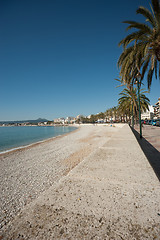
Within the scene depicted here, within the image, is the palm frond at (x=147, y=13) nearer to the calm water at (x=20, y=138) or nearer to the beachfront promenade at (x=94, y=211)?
the beachfront promenade at (x=94, y=211)

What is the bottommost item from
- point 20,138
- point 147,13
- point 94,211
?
point 20,138

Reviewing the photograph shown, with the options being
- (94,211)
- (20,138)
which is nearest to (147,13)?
(94,211)

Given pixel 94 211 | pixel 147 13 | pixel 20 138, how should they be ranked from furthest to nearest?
1. pixel 20 138
2. pixel 147 13
3. pixel 94 211

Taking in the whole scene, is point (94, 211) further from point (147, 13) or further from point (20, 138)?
point (20, 138)

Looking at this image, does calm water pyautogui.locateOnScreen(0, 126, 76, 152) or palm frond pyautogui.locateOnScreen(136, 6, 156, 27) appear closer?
palm frond pyautogui.locateOnScreen(136, 6, 156, 27)

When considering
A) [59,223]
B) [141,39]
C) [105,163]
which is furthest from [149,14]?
[59,223]

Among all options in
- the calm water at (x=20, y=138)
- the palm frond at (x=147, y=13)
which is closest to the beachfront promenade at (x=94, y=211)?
the palm frond at (x=147, y=13)

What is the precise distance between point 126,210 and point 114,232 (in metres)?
0.31

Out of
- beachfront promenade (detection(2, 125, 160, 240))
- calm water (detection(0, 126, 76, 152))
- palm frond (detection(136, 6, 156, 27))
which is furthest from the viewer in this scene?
calm water (detection(0, 126, 76, 152))

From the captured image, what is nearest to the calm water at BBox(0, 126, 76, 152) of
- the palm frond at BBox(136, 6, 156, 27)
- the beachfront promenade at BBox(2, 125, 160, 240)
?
the beachfront promenade at BBox(2, 125, 160, 240)

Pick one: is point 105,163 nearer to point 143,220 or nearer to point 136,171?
point 136,171

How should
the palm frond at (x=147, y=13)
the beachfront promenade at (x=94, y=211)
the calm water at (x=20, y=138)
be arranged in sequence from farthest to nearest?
1. the calm water at (x=20, y=138)
2. the palm frond at (x=147, y=13)
3. the beachfront promenade at (x=94, y=211)

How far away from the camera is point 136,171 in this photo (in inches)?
87.9

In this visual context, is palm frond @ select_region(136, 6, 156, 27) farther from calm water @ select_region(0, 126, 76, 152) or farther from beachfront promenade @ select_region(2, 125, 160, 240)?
calm water @ select_region(0, 126, 76, 152)
